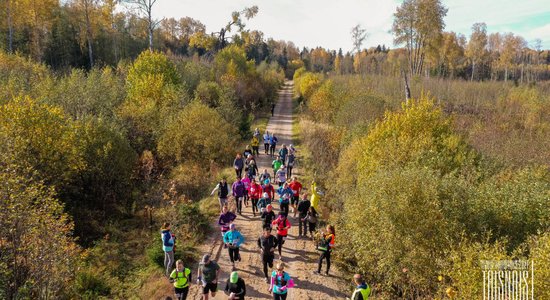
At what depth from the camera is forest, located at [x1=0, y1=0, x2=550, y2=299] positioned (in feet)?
32.8

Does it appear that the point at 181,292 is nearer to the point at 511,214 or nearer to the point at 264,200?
the point at 264,200

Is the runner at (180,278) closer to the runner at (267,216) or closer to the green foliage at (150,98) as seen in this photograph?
the runner at (267,216)

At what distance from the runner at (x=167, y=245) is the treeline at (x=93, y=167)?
1758mm

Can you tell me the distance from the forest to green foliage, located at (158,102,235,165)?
0.09m

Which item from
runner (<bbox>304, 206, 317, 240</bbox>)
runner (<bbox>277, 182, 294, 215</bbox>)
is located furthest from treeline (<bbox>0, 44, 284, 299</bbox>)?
runner (<bbox>304, 206, 317, 240</bbox>)

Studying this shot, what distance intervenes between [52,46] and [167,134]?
35.2 meters

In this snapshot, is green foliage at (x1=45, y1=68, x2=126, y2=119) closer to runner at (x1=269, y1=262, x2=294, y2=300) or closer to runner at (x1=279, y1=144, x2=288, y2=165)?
runner at (x1=279, y1=144, x2=288, y2=165)

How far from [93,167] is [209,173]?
7036 mm

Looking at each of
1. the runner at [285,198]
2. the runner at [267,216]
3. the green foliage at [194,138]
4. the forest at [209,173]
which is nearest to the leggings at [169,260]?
the forest at [209,173]

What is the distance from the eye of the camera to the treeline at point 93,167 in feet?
31.9

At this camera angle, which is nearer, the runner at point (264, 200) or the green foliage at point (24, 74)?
the runner at point (264, 200)

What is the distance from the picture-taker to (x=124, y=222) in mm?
18422

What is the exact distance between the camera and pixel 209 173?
23.0m

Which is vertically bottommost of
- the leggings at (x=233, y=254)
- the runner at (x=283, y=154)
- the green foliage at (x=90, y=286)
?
the green foliage at (x=90, y=286)
